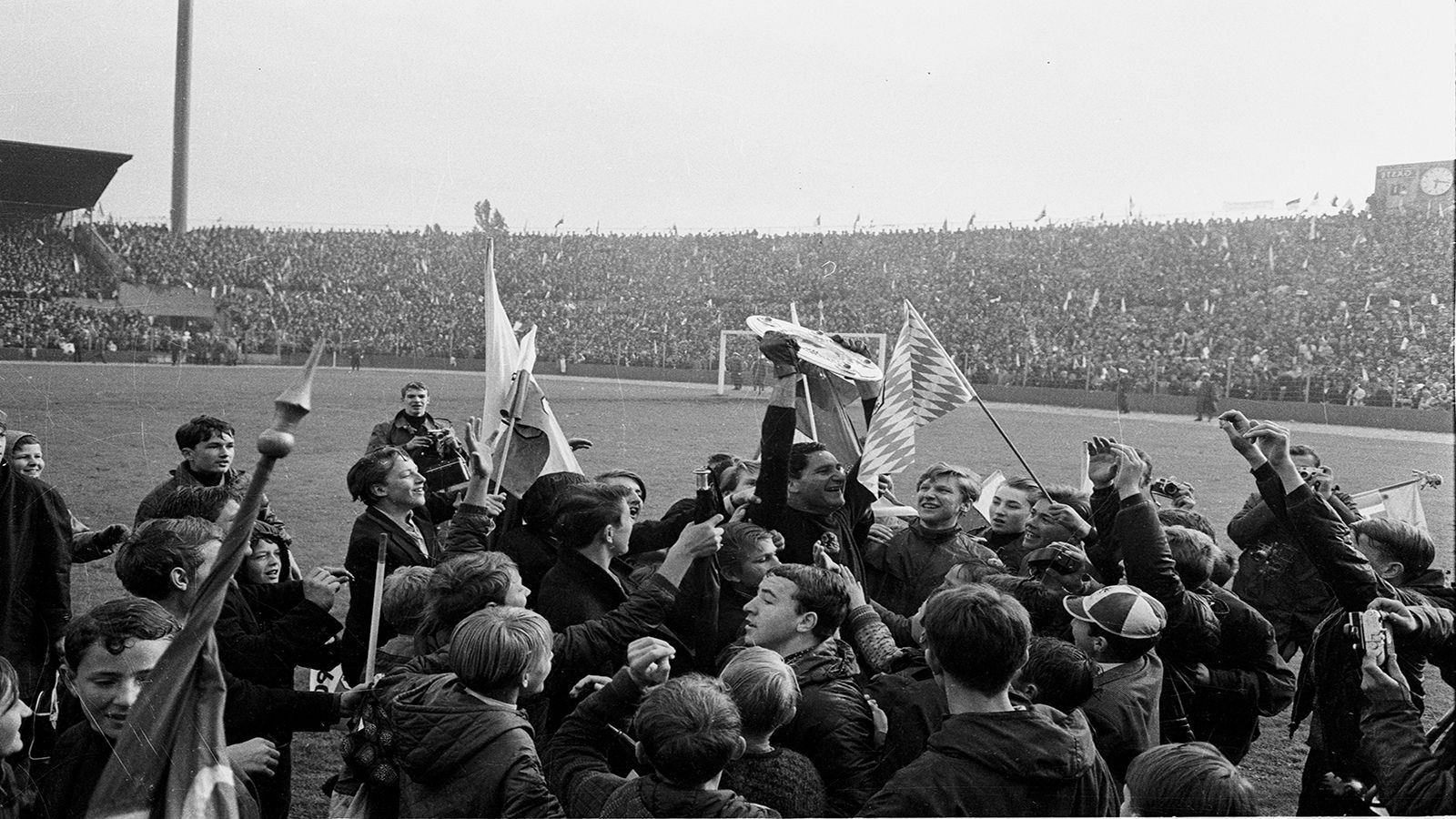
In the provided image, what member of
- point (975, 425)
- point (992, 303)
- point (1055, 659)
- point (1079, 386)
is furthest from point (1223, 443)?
point (1055, 659)

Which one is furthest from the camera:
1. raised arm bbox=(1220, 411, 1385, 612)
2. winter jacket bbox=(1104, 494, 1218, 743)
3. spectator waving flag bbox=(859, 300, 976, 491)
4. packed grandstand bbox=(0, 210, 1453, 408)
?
packed grandstand bbox=(0, 210, 1453, 408)

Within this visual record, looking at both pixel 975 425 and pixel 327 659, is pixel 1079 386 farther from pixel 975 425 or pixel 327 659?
pixel 327 659

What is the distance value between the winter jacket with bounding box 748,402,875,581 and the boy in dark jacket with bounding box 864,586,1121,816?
1.90 metres

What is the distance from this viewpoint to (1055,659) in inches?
113

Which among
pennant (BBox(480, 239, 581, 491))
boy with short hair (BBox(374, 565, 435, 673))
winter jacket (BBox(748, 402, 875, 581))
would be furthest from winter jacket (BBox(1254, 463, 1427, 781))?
pennant (BBox(480, 239, 581, 491))

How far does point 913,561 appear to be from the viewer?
4.73m

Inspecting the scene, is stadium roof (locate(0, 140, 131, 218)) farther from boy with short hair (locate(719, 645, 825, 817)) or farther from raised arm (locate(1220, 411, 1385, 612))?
raised arm (locate(1220, 411, 1385, 612))

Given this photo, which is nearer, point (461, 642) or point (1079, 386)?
point (461, 642)

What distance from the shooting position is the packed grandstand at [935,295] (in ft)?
91.5

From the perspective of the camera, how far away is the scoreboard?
104 feet

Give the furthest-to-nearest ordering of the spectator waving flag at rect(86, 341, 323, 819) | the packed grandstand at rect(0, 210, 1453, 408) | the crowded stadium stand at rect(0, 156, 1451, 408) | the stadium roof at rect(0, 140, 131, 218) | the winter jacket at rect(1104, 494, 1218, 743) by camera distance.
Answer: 1. the packed grandstand at rect(0, 210, 1453, 408)
2. the crowded stadium stand at rect(0, 156, 1451, 408)
3. the stadium roof at rect(0, 140, 131, 218)
4. the winter jacket at rect(1104, 494, 1218, 743)
5. the spectator waving flag at rect(86, 341, 323, 819)

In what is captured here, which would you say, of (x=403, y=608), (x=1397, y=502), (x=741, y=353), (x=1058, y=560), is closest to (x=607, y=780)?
(x=403, y=608)

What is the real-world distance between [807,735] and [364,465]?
8.42 ft

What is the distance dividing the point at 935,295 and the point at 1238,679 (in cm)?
3475
